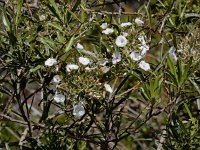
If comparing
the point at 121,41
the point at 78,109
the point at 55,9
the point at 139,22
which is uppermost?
the point at 55,9

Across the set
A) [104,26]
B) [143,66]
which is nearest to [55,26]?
[104,26]

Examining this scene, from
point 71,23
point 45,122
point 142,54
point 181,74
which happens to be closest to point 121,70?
point 142,54

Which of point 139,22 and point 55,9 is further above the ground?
point 55,9

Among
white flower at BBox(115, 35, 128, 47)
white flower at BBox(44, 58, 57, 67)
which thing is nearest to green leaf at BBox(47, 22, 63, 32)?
white flower at BBox(44, 58, 57, 67)

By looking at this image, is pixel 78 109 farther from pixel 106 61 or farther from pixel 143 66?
pixel 143 66

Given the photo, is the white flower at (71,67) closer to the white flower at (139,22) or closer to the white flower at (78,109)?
the white flower at (78,109)

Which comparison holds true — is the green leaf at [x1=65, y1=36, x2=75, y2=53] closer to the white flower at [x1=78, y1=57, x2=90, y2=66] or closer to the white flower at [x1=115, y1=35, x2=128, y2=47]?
the white flower at [x1=78, y1=57, x2=90, y2=66]

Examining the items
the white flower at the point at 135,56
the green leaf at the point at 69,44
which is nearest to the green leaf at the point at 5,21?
the green leaf at the point at 69,44

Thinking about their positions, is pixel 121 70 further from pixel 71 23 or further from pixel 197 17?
pixel 197 17
